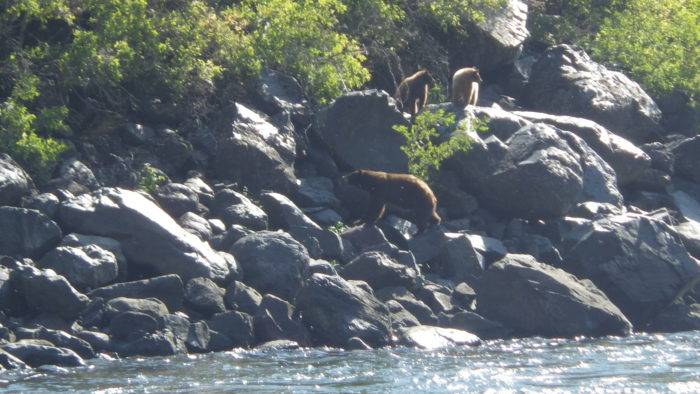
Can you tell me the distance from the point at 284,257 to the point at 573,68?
9.23 meters

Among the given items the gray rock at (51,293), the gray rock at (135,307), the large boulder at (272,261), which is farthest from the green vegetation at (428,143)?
the gray rock at (51,293)

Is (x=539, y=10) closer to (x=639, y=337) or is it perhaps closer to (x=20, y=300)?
(x=639, y=337)

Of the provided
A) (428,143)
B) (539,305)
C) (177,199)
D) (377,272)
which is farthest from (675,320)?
(177,199)

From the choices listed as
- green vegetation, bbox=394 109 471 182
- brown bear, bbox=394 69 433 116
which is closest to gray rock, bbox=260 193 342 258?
green vegetation, bbox=394 109 471 182

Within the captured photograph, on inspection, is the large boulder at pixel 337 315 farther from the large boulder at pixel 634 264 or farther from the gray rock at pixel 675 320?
the gray rock at pixel 675 320

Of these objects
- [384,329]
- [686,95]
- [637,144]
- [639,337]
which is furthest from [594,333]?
[686,95]

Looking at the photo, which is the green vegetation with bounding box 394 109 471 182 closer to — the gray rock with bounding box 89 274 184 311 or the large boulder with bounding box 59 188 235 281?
the large boulder with bounding box 59 188 235 281

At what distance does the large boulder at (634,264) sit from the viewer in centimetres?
1409

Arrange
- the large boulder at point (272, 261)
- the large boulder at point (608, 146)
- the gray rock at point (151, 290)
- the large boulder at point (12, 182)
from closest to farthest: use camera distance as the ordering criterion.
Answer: the gray rock at point (151, 290), the large boulder at point (272, 261), the large boulder at point (12, 182), the large boulder at point (608, 146)

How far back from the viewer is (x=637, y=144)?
2002cm

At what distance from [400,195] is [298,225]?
5.99ft

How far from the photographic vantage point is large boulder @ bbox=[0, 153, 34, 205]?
43.5ft

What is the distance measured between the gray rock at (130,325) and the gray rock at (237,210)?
9.85 ft

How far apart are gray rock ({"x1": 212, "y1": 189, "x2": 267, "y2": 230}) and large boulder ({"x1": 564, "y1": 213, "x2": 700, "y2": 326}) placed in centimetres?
384
